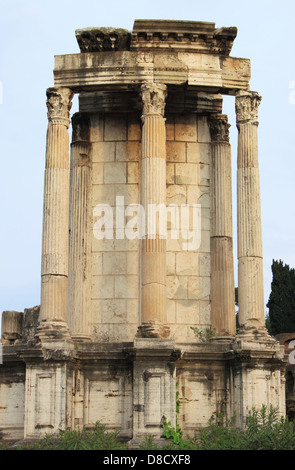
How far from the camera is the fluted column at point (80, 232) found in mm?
21219

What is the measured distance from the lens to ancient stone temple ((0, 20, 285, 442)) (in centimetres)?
1912

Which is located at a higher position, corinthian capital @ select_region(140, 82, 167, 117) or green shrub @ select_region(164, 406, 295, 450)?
corinthian capital @ select_region(140, 82, 167, 117)

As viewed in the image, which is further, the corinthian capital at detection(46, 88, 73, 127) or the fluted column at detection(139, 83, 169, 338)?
the corinthian capital at detection(46, 88, 73, 127)

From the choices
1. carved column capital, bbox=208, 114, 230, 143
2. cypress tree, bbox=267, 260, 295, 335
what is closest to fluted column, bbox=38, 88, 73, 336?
carved column capital, bbox=208, 114, 230, 143

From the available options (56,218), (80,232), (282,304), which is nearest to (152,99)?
(56,218)

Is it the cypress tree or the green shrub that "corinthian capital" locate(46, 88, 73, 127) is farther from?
the cypress tree

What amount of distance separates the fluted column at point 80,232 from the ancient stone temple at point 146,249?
0.12 feet

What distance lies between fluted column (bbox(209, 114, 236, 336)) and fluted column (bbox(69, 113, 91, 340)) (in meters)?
3.25

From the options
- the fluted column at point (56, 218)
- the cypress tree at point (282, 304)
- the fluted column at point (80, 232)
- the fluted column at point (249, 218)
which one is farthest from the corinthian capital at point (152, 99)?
the cypress tree at point (282, 304)

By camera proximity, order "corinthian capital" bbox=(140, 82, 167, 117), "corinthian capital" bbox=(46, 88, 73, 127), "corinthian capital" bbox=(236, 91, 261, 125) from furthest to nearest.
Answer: "corinthian capital" bbox=(236, 91, 261, 125), "corinthian capital" bbox=(46, 88, 73, 127), "corinthian capital" bbox=(140, 82, 167, 117)

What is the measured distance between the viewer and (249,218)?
2036cm

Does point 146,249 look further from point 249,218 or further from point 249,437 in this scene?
point 249,437
